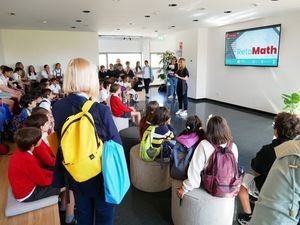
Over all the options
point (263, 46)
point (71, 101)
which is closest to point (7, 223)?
point (71, 101)

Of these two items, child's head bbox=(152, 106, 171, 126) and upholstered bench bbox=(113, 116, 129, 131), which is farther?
upholstered bench bbox=(113, 116, 129, 131)

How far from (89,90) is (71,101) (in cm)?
12

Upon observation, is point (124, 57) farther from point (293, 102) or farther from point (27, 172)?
point (27, 172)

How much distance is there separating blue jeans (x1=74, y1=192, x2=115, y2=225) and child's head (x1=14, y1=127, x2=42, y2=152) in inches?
27.5

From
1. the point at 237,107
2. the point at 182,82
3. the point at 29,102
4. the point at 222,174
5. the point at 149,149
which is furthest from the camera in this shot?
the point at 237,107

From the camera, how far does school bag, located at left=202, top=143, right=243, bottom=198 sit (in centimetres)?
183

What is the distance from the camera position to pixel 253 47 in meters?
6.57

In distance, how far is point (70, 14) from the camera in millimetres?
5656

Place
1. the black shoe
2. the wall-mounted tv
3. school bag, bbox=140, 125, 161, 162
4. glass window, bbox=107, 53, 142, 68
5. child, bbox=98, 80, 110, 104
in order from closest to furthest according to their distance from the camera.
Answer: the black shoe, school bag, bbox=140, 125, 161, 162, child, bbox=98, 80, 110, 104, the wall-mounted tv, glass window, bbox=107, 53, 142, 68

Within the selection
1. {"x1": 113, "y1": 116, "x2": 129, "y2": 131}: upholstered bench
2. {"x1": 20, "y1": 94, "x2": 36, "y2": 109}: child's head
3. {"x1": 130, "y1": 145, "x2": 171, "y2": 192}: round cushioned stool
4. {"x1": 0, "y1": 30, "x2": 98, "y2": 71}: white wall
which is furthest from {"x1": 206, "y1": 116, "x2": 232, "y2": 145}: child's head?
{"x1": 0, "y1": 30, "x2": 98, "y2": 71}: white wall

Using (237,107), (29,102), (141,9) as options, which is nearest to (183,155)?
(29,102)

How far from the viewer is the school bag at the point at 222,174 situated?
1.83 m

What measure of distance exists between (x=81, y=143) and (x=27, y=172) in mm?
921

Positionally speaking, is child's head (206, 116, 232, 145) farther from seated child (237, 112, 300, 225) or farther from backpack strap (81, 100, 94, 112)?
backpack strap (81, 100, 94, 112)
